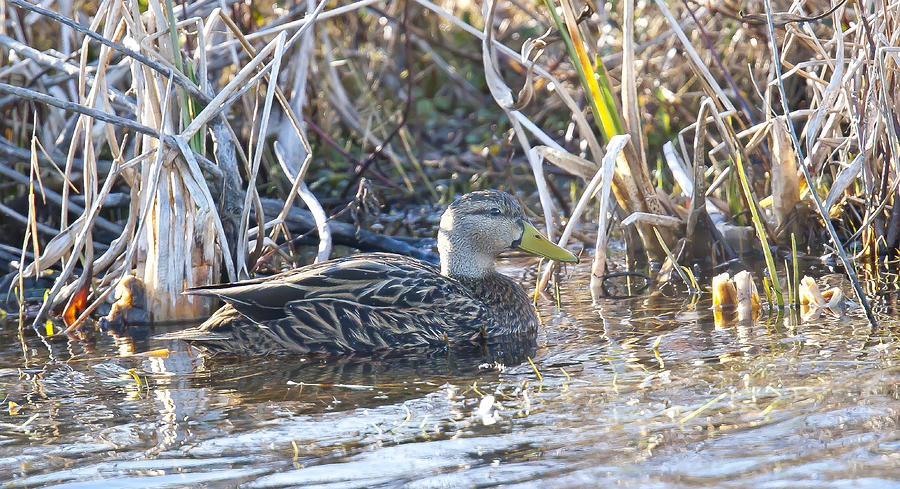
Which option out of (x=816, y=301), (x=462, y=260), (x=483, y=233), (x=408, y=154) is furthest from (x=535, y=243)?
(x=408, y=154)

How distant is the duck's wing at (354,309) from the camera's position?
16.5 ft

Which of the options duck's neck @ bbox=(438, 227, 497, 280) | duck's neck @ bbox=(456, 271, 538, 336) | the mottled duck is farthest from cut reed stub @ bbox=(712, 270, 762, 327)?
duck's neck @ bbox=(438, 227, 497, 280)

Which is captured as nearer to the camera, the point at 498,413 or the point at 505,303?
the point at 498,413

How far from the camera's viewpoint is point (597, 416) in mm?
3615

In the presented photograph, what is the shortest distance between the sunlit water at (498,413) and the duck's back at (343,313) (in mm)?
125

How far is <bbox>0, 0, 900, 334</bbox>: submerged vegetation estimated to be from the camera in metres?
5.20

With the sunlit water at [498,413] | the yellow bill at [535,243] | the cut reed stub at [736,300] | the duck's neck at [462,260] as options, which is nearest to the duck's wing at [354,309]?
the sunlit water at [498,413]

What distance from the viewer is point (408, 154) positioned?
323 inches

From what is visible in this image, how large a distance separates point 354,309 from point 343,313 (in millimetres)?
56

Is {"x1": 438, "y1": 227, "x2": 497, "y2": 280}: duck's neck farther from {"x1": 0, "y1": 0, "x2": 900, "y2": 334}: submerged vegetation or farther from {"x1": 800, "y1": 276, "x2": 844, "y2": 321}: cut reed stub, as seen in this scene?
{"x1": 800, "y1": 276, "x2": 844, "y2": 321}: cut reed stub

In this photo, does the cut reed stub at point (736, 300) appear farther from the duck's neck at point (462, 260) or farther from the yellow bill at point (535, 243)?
the duck's neck at point (462, 260)

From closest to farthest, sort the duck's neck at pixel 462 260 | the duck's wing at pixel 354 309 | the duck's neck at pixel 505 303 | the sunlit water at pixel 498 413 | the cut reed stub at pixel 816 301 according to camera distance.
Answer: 1. the sunlit water at pixel 498 413
2. the cut reed stub at pixel 816 301
3. the duck's wing at pixel 354 309
4. the duck's neck at pixel 505 303
5. the duck's neck at pixel 462 260

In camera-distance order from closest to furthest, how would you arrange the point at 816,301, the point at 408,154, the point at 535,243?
the point at 816,301 < the point at 535,243 < the point at 408,154

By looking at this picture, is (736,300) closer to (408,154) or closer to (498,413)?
(498,413)
